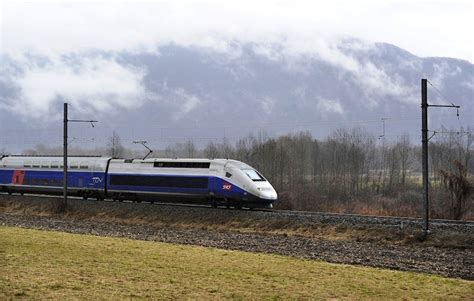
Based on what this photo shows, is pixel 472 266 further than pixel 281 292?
Yes

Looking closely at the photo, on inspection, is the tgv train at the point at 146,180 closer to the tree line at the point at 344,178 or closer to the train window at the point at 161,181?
the train window at the point at 161,181

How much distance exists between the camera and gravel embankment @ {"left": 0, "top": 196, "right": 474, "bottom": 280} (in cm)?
2258

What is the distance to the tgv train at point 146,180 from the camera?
39.6 metres

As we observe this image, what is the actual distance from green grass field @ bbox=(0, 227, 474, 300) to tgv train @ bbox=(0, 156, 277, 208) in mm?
16015

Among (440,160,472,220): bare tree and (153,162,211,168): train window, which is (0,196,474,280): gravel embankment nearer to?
(153,162,211,168): train window

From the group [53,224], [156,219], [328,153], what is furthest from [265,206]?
[328,153]

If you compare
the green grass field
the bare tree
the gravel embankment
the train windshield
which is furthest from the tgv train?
the green grass field

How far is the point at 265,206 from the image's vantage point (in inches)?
1577

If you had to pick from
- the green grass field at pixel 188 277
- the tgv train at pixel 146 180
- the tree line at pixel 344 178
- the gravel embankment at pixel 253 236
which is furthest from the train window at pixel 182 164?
the green grass field at pixel 188 277

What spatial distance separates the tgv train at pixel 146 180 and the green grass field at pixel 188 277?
1602cm

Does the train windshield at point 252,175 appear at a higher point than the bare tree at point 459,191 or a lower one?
higher

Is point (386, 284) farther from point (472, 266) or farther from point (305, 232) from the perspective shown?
point (305, 232)

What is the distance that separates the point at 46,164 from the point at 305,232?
30.9 meters

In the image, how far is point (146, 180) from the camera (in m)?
45.5
